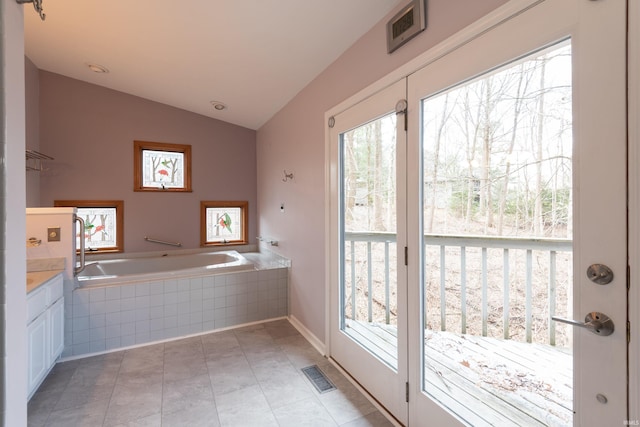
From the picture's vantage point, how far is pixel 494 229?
181cm

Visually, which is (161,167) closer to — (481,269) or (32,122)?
(32,122)

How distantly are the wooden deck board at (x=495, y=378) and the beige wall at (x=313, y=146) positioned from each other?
0.94m

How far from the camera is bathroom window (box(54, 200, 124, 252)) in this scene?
11.8ft

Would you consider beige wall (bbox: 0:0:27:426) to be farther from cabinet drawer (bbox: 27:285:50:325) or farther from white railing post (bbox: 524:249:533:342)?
white railing post (bbox: 524:249:533:342)

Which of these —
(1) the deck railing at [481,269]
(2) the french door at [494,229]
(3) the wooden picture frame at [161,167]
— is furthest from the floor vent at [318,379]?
(3) the wooden picture frame at [161,167]

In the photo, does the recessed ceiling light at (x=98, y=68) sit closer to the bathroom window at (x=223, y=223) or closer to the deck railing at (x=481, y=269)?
the bathroom window at (x=223, y=223)

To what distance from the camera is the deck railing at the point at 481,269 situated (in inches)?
61.1

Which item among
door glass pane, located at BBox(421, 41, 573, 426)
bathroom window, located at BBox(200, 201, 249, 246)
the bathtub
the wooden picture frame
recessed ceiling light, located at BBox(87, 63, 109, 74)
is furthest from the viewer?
bathroom window, located at BBox(200, 201, 249, 246)

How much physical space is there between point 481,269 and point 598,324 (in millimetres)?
1174

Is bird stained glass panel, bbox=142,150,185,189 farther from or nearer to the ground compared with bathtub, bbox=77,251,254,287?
farther from the ground

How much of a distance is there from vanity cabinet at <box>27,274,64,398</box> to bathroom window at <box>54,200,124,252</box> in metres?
1.50

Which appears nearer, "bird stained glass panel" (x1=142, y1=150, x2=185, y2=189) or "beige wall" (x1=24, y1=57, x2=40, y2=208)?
"beige wall" (x1=24, y1=57, x2=40, y2=208)

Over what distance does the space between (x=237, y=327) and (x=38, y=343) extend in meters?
1.52

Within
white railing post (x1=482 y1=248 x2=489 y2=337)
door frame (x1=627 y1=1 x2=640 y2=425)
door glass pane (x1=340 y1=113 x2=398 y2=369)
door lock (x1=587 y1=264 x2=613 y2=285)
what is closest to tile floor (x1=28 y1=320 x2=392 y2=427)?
door glass pane (x1=340 y1=113 x2=398 y2=369)
